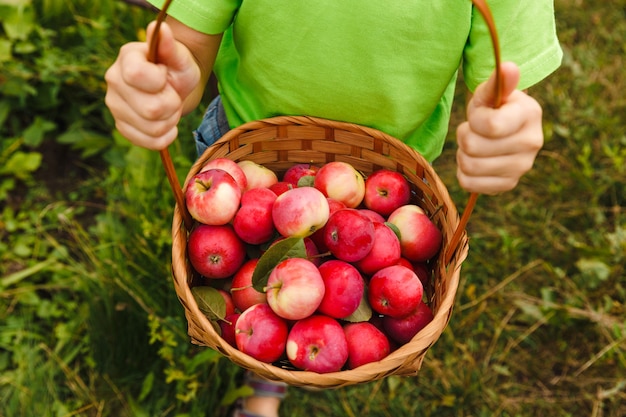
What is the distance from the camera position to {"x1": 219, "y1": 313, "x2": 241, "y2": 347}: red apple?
1.02 m

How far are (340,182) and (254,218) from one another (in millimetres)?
194

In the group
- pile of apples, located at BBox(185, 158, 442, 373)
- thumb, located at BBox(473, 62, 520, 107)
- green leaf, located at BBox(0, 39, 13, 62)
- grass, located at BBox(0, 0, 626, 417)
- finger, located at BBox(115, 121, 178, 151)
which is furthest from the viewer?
green leaf, located at BBox(0, 39, 13, 62)

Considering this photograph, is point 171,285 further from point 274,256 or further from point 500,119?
point 500,119

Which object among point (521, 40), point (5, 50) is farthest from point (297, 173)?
point (5, 50)

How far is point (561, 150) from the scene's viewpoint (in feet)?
6.77

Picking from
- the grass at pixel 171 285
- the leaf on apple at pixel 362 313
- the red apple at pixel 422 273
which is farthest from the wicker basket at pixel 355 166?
the grass at pixel 171 285

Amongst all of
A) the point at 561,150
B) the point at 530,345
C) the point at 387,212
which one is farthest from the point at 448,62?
the point at 561,150

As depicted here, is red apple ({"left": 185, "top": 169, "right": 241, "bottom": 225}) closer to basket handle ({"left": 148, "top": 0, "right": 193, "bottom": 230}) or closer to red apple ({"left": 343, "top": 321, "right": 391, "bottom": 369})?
basket handle ({"left": 148, "top": 0, "right": 193, "bottom": 230})

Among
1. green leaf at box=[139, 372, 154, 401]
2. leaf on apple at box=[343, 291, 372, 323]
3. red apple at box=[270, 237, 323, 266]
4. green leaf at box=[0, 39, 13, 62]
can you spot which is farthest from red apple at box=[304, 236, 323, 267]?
green leaf at box=[0, 39, 13, 62]

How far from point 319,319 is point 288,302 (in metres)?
0.07

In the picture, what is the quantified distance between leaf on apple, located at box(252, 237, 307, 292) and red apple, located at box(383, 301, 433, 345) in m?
0.20

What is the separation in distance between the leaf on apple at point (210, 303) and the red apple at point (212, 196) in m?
0.12

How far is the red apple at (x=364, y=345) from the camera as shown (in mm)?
973

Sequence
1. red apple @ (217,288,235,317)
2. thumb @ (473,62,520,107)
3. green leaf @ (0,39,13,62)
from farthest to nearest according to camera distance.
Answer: green leaf @ (0,39,13,62)
red apple @ (217,288,235,317)
thumb @ (473,62,520,107)
